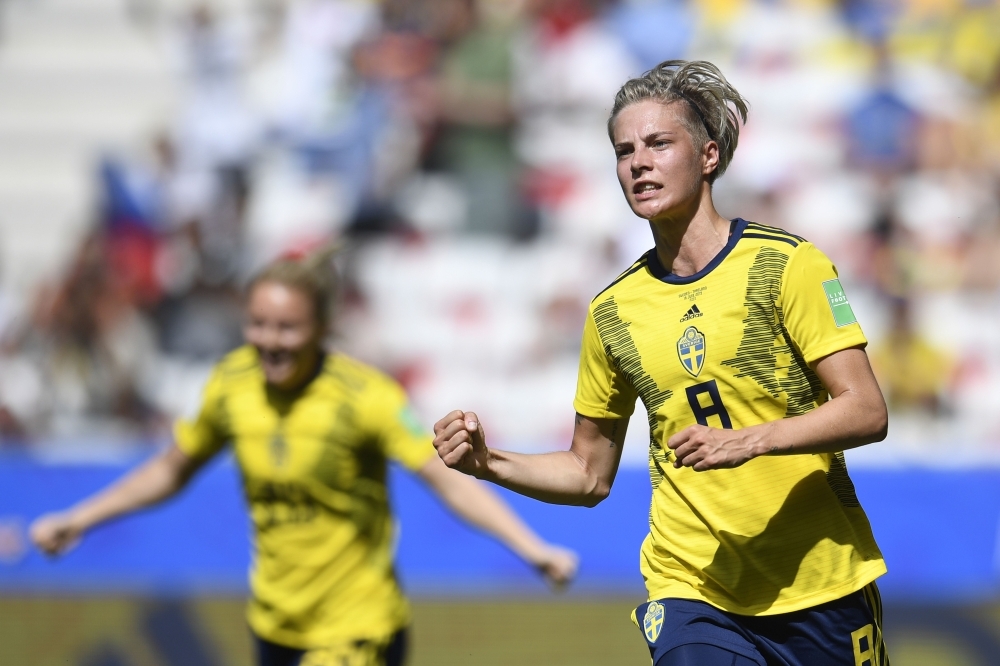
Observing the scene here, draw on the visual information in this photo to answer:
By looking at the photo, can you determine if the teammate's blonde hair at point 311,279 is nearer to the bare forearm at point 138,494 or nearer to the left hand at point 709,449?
the bare forearm at point 138,494

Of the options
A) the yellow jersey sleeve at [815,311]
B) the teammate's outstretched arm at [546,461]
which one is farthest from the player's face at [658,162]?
the teammate's outstretched arm at [546,461]

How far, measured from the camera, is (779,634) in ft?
11.5

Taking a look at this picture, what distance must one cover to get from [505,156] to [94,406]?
4244 millimetres

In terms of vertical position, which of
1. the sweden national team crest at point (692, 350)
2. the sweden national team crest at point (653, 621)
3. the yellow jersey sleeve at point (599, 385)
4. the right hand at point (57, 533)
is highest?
the sweden national team crest at point (692, 350)

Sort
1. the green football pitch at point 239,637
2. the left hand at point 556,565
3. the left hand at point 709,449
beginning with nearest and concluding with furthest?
the left hand at point 709,449, the left hand at point 556,565, the green football pitch at point 239,637

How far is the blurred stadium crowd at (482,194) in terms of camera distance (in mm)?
10875

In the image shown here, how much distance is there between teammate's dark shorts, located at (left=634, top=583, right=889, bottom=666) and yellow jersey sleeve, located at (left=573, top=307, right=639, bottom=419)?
24.6 inches

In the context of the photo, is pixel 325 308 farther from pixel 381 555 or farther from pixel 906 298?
pixel 906 298

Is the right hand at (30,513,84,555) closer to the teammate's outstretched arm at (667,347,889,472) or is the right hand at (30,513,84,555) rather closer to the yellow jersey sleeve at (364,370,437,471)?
the yellow jersey sleeve at (364,370,437,471)

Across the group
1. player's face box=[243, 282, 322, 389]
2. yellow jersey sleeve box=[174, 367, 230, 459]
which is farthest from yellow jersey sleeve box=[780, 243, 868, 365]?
yellow jersey sleeve box=[174, 367, 230, 459]

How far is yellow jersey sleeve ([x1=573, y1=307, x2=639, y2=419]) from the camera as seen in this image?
3.78 m

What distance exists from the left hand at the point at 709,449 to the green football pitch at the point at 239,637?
395 centimetres

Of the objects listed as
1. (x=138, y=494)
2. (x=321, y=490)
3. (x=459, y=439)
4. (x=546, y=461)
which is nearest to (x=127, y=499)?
(x=138, y=494)

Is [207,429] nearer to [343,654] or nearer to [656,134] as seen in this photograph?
[343,654]
